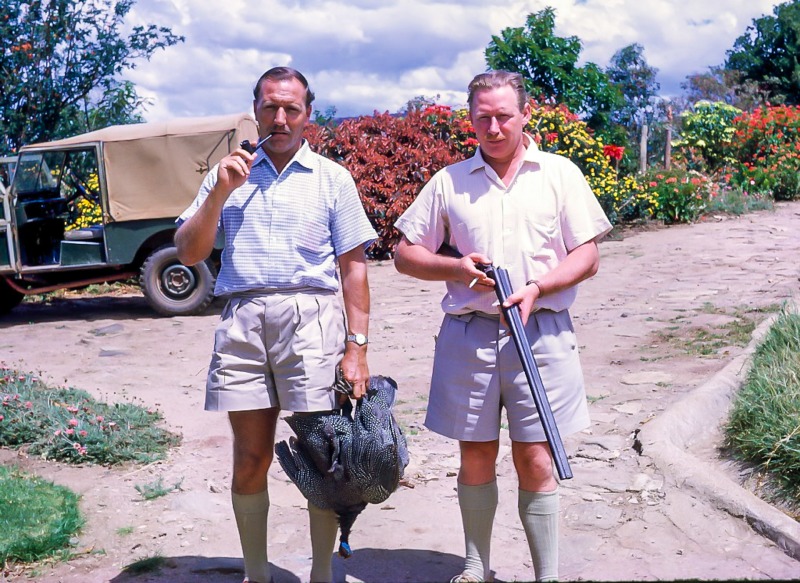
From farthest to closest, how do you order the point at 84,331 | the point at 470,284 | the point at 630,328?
the point at 84,331
the point at 630,328
the point at 470,284

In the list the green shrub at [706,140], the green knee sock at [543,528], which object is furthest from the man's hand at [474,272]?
the green shrub at [706,140]

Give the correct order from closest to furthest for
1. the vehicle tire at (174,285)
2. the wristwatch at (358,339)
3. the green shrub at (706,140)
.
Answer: the wristwatch at (358,339)
the vehicle tire at (174,285)
the green shrub at (706,140)

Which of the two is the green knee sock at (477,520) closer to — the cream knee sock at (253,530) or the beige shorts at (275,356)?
the beige shorts at (275,356)

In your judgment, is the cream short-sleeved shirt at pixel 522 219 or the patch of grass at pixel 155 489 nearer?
the cream short-sleeved shirt at pixel 522 219

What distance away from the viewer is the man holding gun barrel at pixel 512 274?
3.12 meters

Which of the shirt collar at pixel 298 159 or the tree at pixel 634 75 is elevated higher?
the tree at pixel 634 75

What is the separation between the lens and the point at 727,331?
707 cm

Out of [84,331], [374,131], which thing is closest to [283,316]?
[84,331]

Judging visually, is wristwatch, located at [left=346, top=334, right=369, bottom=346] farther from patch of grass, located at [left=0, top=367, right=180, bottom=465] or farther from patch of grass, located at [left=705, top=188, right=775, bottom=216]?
patch of grass, located at [left=705, top=188, right=775, bottom=216]

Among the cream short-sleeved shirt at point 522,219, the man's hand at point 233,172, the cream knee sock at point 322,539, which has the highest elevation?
the man's hand at point 233,172

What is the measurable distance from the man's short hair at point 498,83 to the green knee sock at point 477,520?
4.34ft

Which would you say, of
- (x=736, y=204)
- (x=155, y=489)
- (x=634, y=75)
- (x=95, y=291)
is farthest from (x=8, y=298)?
(x=634, y=75)

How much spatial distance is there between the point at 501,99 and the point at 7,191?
7795mm

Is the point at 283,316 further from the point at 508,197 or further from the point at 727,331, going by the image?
the point at 727,331
